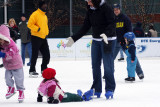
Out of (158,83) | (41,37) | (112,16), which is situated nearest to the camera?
(112,16)

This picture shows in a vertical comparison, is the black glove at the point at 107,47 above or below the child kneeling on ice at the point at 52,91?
above

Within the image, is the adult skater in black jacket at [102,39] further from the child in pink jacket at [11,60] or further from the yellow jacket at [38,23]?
the yellow jacket at [38,23]

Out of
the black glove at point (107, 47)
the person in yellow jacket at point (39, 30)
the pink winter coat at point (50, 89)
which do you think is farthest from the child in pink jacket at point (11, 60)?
the person in yellow jacket at point (39, 30)

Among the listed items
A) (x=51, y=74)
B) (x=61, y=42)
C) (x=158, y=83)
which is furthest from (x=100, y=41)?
(x=61, y=42)

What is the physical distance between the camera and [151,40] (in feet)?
68.4

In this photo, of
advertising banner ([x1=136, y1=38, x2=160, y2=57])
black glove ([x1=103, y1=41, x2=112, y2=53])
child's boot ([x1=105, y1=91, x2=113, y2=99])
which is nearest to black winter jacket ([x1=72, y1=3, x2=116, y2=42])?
black glove ([x1=103, y1=41, x2=112, y2=53])

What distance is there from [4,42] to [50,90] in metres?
0.96

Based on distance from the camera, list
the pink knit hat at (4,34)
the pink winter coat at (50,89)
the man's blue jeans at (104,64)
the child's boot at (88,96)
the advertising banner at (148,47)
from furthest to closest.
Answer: the advertising banner at (148,47)
the man's blue jeans at (104,64)
the child's boot at (88,96)
the pink knit hat at (4,34)
the pink winter coat at (50,89)

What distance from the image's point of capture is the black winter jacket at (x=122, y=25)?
10305mm

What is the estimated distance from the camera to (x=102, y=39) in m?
7.48

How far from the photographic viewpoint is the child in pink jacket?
23.2 ft

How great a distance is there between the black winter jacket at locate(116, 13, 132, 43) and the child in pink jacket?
3.56 metres

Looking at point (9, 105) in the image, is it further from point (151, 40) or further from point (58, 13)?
point (58, 13)

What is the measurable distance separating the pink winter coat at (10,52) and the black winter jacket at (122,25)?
11.7 ft
